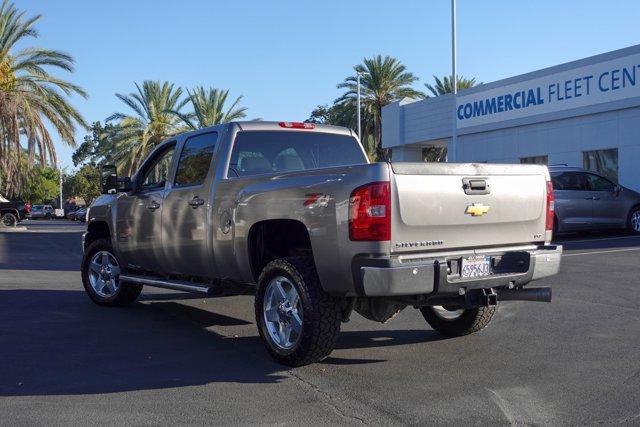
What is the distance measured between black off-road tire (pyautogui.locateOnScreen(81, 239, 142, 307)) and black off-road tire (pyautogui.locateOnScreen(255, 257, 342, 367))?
145 inches

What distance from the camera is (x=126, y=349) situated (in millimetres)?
6523

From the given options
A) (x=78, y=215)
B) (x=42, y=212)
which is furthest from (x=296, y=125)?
(x=42, y=212)

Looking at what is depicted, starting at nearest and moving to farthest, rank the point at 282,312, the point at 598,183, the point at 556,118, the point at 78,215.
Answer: the point at 282,312 → the point at 598,183 → the point at 556,118 → the point at 78,215

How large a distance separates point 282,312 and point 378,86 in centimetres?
3277

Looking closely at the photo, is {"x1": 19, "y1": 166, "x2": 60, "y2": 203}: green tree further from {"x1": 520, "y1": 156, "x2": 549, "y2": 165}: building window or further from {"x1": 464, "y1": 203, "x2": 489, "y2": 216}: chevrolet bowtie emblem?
{"x1": 464, "y1": 203, "x2": 489, "y2": 216}: chevrolet bowtie emblem

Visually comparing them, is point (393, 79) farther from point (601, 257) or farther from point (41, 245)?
point (601, 257)

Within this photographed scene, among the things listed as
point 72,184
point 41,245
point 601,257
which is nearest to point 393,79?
point 41,245

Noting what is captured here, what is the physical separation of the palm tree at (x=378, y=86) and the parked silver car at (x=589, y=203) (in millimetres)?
20115

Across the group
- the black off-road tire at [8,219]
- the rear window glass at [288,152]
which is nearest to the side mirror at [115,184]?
the rear window glass at [288,152]

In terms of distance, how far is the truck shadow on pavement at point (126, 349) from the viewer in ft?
18.0

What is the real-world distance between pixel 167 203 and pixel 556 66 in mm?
18738

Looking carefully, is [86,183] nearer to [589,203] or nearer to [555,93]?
[555,93]

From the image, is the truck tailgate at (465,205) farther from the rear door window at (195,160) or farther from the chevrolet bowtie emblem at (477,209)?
the rear door window at (195,160)

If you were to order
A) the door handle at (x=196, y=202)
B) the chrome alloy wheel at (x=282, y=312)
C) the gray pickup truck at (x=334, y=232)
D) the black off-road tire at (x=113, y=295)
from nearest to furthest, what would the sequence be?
the gray pickup truck at (x=334, y=232) → the chrome alloy wheel at (x=282, y=312) → the door handle at (x=196, y=202) → the black off-road tire at (x=113, y=295)
